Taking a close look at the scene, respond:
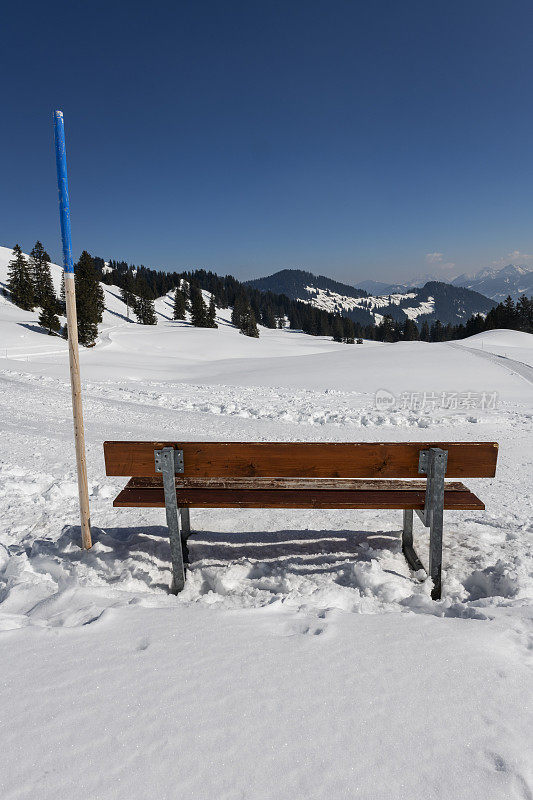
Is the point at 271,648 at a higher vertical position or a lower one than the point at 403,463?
lower

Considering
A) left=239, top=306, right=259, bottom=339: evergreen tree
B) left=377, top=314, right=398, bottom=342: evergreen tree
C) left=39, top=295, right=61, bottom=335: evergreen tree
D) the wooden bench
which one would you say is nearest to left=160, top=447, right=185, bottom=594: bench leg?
the wooden bench

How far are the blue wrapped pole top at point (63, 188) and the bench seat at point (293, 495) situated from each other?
2.37 meters

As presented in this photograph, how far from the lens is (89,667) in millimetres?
2674

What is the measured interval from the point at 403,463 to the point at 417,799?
94.0 inches

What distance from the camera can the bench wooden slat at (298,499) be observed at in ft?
13.3

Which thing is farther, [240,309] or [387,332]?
[387,332]

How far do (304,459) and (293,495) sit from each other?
20.9 inches

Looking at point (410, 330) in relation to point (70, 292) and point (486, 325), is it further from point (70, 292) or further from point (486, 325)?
point (70, 292)

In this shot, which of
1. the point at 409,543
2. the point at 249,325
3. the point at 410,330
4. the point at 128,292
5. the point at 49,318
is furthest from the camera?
the point at 410,330

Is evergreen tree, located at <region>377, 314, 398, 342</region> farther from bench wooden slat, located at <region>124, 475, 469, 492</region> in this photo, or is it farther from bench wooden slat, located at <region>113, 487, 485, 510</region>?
bench wooden slat, located at <region>113, 487, 485, 510</region>

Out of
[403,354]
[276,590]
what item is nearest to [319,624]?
[276,590]

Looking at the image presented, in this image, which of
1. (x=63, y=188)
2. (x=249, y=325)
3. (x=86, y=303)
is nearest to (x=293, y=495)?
(x=63, y=188)

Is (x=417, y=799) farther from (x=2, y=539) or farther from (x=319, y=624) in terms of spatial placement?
(x=2, y=539)

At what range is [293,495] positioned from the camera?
166 inches
